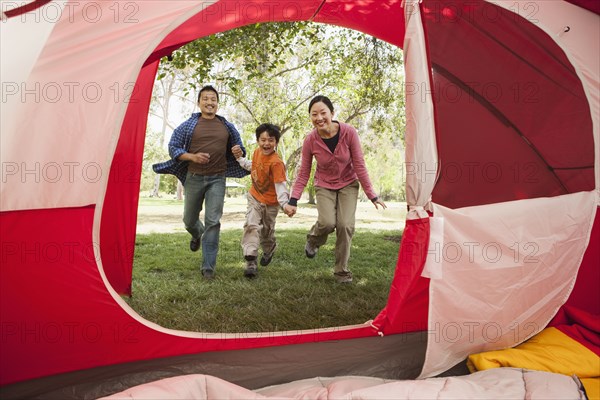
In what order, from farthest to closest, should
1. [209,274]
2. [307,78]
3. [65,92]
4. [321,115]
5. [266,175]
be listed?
[307,78], [266,175], [209,274], [321,115], [65,92]

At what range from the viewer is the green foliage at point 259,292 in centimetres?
265

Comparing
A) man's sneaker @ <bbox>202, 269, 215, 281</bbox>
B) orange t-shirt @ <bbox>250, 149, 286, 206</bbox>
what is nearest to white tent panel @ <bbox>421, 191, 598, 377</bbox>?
orange t-shirt @ <bbox>250, 149, 286, 206</bbox>

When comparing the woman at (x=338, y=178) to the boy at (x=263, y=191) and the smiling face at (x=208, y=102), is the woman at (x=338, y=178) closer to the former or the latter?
the boy at (x=263, y=191)

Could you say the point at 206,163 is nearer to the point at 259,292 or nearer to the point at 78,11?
the point at 259,292

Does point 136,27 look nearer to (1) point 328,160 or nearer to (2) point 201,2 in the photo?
(2) point 201,2

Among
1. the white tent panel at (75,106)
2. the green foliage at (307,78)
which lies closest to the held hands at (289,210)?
the white tent panel at (75,106)

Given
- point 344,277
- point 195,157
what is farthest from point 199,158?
point 344,277

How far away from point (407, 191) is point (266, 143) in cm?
176

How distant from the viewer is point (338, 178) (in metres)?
3.33

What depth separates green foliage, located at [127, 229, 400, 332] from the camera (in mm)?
2652

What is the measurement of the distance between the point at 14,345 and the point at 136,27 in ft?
3.72

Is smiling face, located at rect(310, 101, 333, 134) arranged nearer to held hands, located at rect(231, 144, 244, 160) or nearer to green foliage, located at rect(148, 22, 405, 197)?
held hands, located at rect(231, 144, 244, 160)

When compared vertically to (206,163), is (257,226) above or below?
below

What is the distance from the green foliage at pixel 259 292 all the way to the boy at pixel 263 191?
0.80 feet
